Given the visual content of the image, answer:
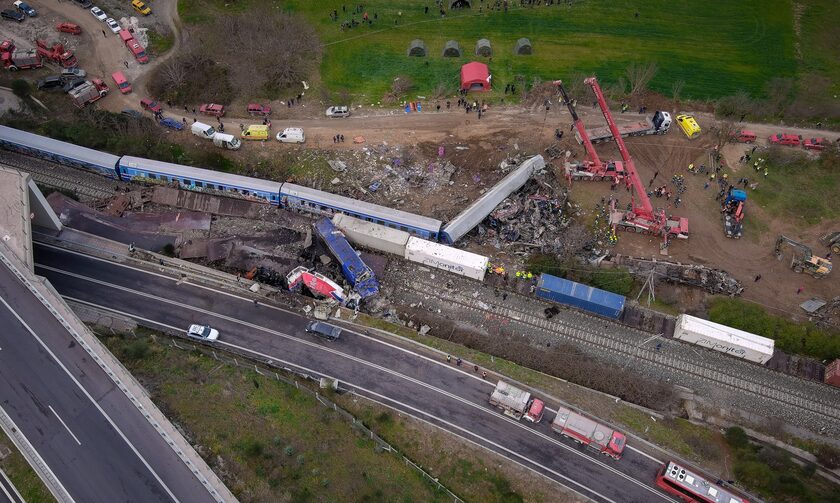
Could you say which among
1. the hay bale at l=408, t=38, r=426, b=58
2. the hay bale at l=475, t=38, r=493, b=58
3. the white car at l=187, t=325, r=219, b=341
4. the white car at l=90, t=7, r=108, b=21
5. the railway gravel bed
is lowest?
the white car at l=187, t=325, r=219, b=341

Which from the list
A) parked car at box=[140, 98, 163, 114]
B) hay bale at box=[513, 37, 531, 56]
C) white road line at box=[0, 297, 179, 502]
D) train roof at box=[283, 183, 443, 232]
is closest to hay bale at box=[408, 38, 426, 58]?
hay bale at box=[513, 37, 531, 56]

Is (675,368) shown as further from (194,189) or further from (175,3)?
(175,3)

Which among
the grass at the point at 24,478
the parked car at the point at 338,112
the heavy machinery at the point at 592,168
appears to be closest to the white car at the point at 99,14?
the parked car at the point at 338,112

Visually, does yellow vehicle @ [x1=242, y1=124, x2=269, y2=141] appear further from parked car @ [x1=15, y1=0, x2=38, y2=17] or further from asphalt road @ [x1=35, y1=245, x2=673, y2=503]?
parked car @ [x1=15, y1=0, x2=38, y2=17]

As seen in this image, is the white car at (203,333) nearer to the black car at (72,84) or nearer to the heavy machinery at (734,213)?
the black car at (72,84)

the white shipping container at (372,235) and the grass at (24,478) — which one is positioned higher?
the white shipping container at (372,235)
